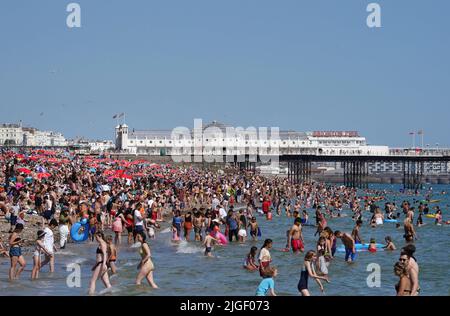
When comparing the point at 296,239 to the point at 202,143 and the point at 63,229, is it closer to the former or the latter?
the point at 63,229

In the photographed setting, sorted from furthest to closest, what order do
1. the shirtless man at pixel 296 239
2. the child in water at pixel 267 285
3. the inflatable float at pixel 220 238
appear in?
the inflatable float at pixel 220 238
the shirtless man at pixel 296 239
the child in water at pixel 267 285

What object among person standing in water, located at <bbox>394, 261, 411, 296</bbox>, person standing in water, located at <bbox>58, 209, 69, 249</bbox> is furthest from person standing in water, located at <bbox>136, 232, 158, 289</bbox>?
person standing in water, located at <bbox>58, 209, 69, 249</bbox>

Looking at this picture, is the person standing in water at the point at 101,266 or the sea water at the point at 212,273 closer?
the person standing in water at the point at 101,266

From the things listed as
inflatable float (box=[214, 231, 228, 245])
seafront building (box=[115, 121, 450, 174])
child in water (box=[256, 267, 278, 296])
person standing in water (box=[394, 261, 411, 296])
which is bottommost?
inflatable float (box=[214, 231, 228, 245])

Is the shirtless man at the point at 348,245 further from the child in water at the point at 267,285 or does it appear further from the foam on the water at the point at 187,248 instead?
the child in water at the point at 267,285

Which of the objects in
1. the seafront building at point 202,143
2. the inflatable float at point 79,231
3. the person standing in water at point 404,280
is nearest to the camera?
the person standing in water at point 404,280

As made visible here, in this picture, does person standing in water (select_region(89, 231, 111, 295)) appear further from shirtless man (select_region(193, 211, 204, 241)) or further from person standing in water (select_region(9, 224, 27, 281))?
shirtless man (select_region(193, 211, 204, 241))

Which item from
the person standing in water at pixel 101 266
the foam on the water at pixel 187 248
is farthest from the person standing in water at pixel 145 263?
the foam on the water at pixel 187 248

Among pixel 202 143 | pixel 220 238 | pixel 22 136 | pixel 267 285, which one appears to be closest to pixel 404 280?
pixel 267 285

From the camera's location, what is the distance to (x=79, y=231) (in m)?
20.8

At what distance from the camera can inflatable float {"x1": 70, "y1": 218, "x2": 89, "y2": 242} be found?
2081cm

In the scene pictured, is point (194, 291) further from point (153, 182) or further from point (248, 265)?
point (153, 182)

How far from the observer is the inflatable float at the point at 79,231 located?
20812 millimetres
